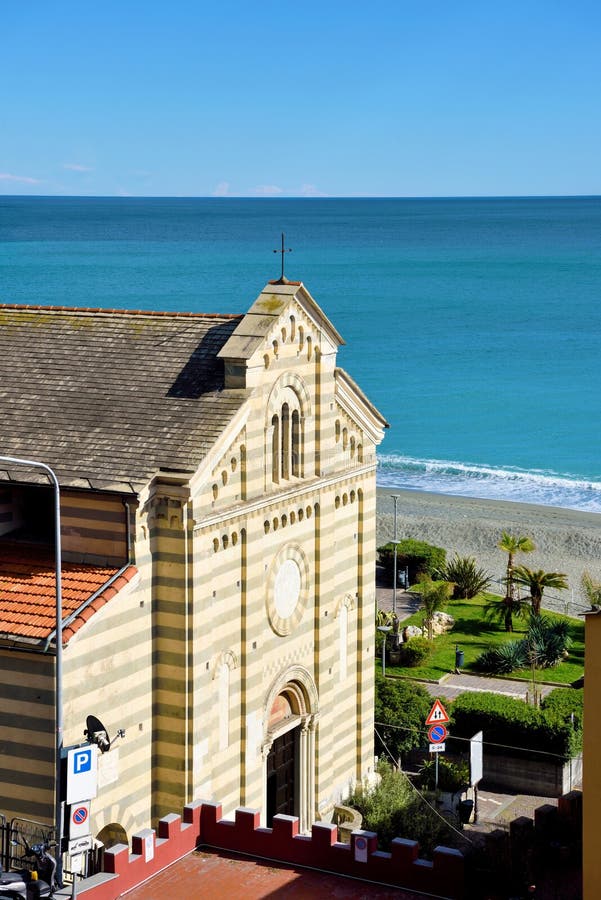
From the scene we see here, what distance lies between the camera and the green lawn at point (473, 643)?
47719 mm

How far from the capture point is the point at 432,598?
52.1 meters

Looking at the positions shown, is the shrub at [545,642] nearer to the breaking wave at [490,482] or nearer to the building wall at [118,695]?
the building wall at [118,695]

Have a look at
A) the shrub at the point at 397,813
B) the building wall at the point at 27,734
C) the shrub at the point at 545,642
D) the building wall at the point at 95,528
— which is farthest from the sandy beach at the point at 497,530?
the building wall at the point at 27,734

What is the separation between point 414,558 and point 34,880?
125ft

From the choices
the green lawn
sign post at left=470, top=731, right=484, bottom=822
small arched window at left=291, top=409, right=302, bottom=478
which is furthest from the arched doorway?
the green lawn

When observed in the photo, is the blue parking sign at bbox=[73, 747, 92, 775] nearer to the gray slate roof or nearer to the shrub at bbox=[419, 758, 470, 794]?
the gray slate roof

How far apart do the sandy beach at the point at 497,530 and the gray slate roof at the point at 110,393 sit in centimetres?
2894

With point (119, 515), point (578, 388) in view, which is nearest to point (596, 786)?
point (119, 515)

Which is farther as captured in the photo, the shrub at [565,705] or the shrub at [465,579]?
the shrub at [465,579]

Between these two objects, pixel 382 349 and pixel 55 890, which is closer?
pixel 55 890

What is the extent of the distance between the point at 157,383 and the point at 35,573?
16.6 feet

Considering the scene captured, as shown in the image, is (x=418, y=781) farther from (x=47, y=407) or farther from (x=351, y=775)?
(x=47, y=407)

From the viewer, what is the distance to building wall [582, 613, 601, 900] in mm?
21438

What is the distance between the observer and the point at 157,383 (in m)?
30.9
